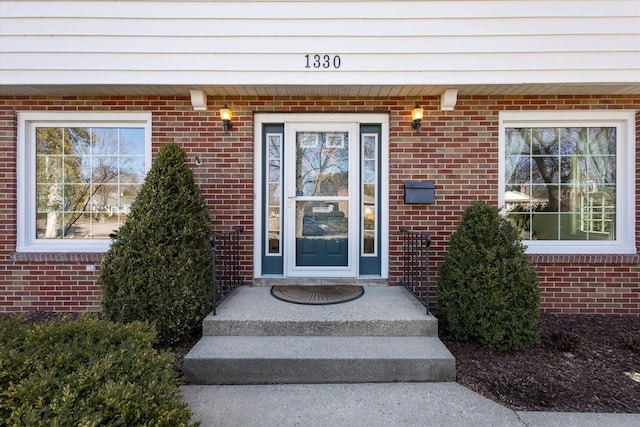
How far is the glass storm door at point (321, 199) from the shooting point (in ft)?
13.2

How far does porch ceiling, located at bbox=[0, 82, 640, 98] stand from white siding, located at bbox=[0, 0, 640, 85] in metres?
0.13

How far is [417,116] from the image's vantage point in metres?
3.74

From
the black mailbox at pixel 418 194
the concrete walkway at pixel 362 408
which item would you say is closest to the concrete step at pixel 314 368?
the concrete walkway at pixel 362 408

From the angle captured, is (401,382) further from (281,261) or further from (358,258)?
(281,261)

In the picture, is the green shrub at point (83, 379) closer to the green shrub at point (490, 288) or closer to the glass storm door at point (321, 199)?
the glass storm door at point (321, 199)

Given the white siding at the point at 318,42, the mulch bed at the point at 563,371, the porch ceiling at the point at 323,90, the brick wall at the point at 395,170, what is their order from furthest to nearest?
the brick wall at the point at 395,170 → the porch ceiling at the point at 323,90 → the white siding at the point at 318,42 → the mulch bed at the point at 563,371

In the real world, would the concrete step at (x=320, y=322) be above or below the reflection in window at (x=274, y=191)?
below

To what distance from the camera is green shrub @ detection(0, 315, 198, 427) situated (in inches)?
58.2

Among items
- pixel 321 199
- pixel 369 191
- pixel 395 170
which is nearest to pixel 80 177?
pixel 321 199

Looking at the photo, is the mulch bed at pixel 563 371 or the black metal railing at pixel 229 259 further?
the black metal railing at pixel 229 259

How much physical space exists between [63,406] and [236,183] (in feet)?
8.95

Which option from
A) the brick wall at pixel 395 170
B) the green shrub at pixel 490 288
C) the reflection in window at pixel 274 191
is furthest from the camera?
the reflection in window at pixel 274 191

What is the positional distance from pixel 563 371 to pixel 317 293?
2.29m

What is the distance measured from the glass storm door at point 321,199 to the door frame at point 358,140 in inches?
1.4
